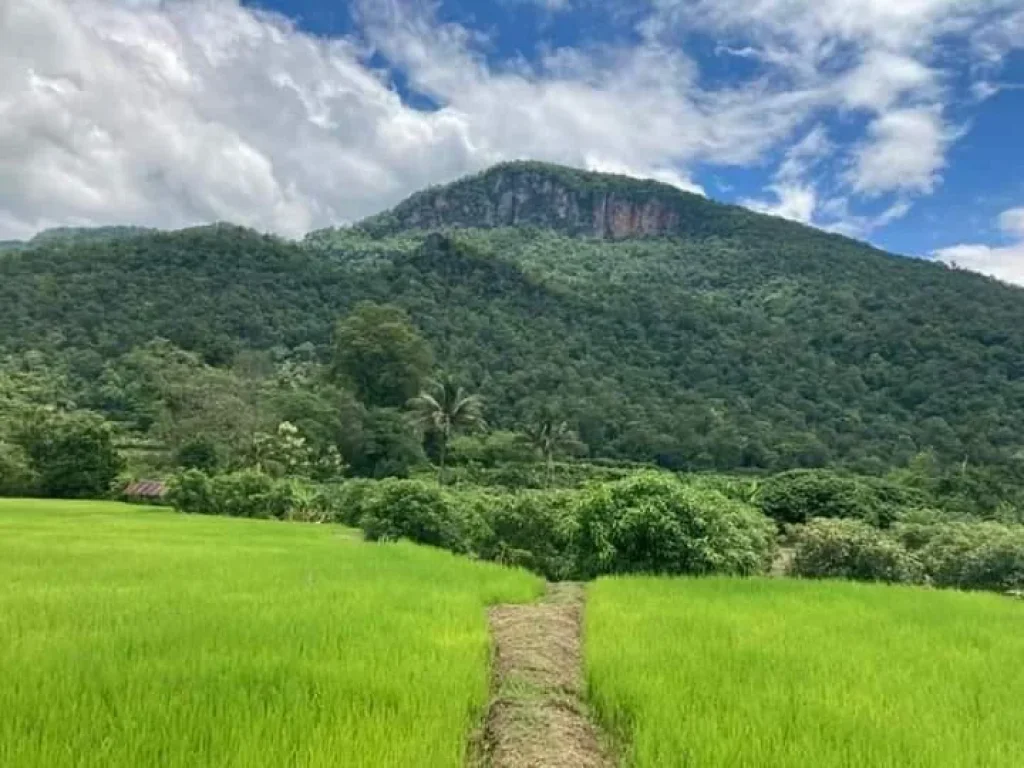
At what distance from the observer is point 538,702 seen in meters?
6.12

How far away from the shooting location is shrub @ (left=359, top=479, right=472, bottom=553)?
22.6 metres

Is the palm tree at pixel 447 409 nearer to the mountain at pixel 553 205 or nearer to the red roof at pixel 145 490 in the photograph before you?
the red roof at pixel 145 490

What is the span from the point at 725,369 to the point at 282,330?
4318 centimetres

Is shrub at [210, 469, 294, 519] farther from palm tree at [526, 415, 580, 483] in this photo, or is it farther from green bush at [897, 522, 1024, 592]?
green bush at [897, 522, 1024, 592]

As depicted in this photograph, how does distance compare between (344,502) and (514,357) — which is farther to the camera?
(514,357)

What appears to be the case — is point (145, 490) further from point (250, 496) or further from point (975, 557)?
point (975, 557)

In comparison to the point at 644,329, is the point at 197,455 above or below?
below

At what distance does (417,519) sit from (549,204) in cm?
15354

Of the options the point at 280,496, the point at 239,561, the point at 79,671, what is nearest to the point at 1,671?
the point at 79,671

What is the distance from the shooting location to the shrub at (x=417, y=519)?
2261 cm

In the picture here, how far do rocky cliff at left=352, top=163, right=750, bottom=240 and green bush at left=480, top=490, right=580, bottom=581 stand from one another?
131627 mm

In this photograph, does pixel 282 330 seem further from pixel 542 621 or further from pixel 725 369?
pixel 542 621

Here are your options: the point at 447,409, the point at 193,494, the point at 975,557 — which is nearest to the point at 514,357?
the point at 447,409

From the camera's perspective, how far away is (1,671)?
18.9 feet
